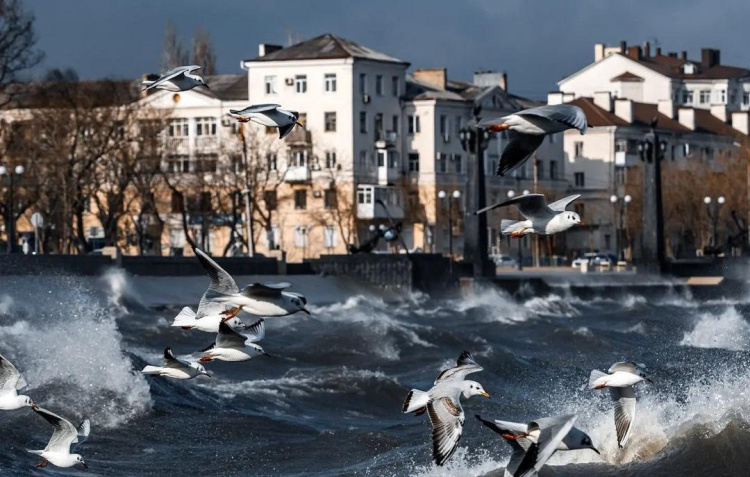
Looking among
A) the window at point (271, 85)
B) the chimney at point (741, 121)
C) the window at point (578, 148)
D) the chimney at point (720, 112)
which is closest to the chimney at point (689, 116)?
the chimney at point (741, 121)

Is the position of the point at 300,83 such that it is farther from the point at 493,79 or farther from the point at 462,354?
the point at 462,354

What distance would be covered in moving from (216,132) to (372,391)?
58.9 meters

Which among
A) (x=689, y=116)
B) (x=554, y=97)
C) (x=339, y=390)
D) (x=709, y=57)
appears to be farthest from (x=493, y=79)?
(x=339, y=390)

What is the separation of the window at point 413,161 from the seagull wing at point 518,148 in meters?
78.4

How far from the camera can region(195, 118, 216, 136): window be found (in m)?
88.4

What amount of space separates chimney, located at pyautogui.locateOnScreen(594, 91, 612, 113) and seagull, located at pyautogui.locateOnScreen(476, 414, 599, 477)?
95838 mm

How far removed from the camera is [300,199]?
293 feet

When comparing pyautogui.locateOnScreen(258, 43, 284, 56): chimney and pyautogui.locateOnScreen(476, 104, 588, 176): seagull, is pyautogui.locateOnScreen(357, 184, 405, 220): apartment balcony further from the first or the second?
pyautogui.locateOnScreen(476, 104, 588, 176): seagull

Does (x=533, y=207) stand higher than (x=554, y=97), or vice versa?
(x=554, y=97)

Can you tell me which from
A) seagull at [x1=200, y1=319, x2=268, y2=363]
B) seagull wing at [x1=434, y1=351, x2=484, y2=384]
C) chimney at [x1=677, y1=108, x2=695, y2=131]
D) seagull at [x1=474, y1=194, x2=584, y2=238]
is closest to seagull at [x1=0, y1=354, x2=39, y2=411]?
seagull at [x1=200, y1=319, x2=268, y2=363]

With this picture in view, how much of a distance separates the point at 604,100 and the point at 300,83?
25351mm

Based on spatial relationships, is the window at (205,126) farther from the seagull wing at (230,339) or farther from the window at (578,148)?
the seagull wing at (230,339)

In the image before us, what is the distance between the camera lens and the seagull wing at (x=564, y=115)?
13.4 metres

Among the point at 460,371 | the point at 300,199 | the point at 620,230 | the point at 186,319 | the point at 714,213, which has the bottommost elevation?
the point at 620,230
